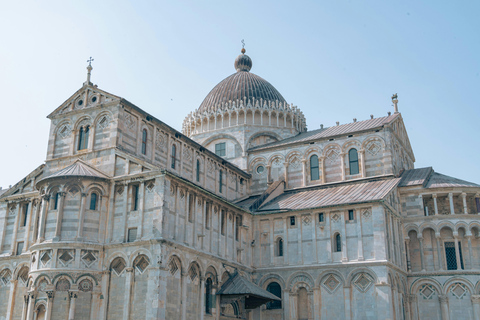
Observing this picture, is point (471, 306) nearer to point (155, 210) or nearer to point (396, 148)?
point (396, 148)

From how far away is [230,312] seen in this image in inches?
1412

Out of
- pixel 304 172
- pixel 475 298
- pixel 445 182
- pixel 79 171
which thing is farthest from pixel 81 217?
pixel 475 298

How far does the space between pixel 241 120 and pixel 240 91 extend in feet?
10.7

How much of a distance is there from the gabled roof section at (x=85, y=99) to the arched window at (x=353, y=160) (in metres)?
19.2

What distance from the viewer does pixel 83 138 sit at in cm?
3575

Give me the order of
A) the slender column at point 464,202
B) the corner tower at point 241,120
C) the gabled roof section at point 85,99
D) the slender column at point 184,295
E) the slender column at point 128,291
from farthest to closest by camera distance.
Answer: the corner tower at point 241,120 → the slender column at point 464,202 → the gabled roof section at point 85,99 → the slender column at point 184,295 → the slender column at point 128,291

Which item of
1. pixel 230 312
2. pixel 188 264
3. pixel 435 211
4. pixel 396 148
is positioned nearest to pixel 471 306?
pixel 435 211

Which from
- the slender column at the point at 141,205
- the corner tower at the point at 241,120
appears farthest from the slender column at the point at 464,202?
the slender column at the point at 141,205

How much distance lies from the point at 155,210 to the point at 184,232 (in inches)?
104

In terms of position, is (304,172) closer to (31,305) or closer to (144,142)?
(144,142)

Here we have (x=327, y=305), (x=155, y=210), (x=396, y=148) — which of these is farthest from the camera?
(x=396, y=148)

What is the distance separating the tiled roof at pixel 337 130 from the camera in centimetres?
4469

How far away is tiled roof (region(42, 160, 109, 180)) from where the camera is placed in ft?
106

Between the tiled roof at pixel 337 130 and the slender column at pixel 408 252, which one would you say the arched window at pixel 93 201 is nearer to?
the tiled roof at pixel 337 130
